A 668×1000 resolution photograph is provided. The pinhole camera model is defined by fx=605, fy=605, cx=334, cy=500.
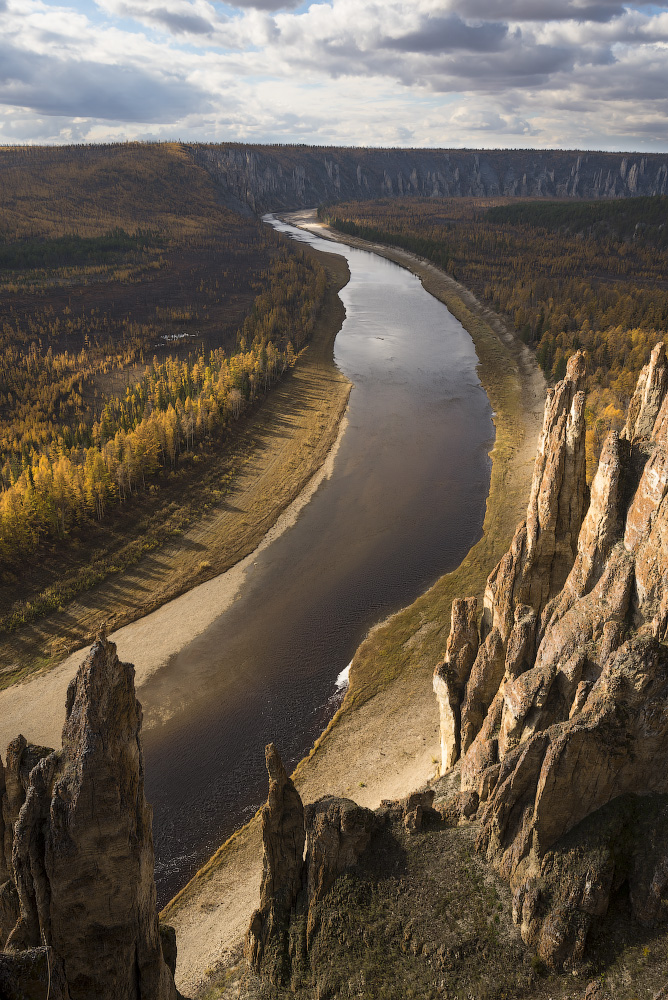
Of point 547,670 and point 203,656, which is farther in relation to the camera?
point 203,656

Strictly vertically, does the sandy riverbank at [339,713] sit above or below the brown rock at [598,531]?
below

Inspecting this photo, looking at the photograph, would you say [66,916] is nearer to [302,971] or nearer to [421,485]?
[302,971]

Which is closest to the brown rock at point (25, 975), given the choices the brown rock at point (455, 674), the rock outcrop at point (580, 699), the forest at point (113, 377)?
the rock outcrop at point (580, 699)

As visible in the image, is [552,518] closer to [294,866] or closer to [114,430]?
[294,866]

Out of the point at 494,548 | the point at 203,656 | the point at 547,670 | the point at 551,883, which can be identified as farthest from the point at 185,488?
the point at 551,883

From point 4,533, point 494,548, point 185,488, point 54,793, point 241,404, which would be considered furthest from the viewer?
point 241,404

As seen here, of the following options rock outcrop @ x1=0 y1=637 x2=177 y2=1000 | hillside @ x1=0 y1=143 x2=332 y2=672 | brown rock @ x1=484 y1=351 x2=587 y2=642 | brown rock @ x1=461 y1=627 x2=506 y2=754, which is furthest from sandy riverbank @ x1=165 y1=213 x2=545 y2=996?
hillside @ x1=0 y1=143 x2=332 y2=672

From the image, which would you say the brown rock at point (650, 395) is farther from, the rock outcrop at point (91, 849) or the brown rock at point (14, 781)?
the brown rock at point (14, 781)
